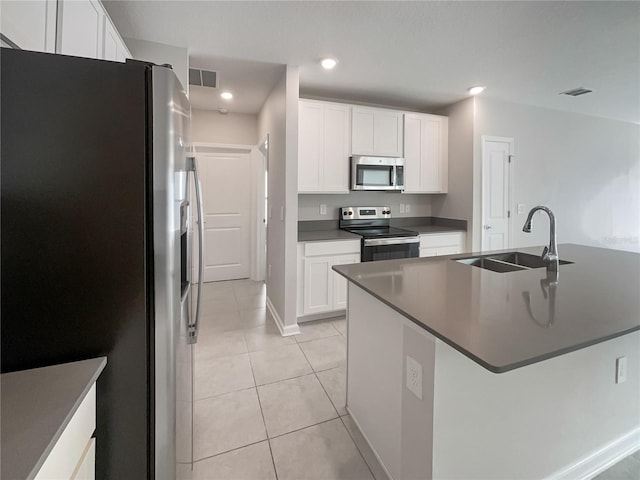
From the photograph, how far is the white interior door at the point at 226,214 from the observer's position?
15.0ft

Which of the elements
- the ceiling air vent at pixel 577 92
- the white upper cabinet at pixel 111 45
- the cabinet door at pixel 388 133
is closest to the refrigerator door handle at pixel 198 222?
the white upper cabinet at pixel 111 45

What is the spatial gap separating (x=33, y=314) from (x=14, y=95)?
2.07 ft

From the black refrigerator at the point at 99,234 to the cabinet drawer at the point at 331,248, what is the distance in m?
2.08

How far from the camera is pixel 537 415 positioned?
1.26 meters

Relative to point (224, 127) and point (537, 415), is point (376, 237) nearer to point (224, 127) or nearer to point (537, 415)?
point (537, 415)

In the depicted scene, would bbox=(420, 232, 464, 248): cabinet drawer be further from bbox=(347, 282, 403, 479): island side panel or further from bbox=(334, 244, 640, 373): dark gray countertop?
bbox=(347, 282, 403, 479): island side panel

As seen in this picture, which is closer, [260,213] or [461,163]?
[461,163]

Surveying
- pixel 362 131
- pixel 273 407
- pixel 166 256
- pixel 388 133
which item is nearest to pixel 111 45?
pixel 166 256

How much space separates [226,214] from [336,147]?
2195 millimetres

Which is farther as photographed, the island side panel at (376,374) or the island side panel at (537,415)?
the island side panel at (376,374)

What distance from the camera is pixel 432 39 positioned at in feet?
7.84

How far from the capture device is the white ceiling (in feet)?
6.63

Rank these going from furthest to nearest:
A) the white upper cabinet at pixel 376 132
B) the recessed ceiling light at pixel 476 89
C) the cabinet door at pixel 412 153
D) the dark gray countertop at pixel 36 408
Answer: the cabinet door at pixel 412 153 → the white upper cabinet at pixel 376 132 → the recessed ceiling light at pixel 476 89 → the dark gray countertop at pixel 36 408

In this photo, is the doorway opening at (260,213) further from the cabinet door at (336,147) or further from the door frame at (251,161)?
the cabinet door at (336,147)
